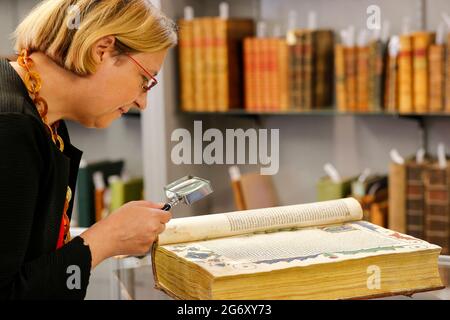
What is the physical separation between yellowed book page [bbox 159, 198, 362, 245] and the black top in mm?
143

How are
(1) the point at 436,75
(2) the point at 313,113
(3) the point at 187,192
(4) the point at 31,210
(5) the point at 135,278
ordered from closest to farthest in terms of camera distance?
(4) the point at 31,210 → (3) the point at 187,192 → (5) the point at 135,278 → (1) the point at 436,75 → (2) the point at 313,113

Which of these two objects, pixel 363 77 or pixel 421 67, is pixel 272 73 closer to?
pixel 363 77

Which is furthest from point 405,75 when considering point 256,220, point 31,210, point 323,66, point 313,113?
point 31,210

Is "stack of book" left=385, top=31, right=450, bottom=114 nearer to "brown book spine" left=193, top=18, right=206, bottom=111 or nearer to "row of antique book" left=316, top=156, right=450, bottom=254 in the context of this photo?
"row of antique book" left=316, top=156, right=450, bottom=254

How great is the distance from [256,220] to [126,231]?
0.20 meters

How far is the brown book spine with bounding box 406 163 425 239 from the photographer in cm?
235

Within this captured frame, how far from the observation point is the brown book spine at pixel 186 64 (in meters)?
2.60

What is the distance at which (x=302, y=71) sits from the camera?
2506 millimetres

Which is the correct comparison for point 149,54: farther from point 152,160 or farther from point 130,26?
point 152,160

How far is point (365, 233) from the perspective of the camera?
99 cm

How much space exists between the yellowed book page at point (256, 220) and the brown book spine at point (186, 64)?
1613 mm

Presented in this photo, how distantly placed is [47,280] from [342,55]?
1781 mm

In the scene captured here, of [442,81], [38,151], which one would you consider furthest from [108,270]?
[442,81]

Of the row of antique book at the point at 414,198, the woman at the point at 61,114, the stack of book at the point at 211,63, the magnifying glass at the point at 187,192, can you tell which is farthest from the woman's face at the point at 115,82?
the stack of book at the point at 211,63
